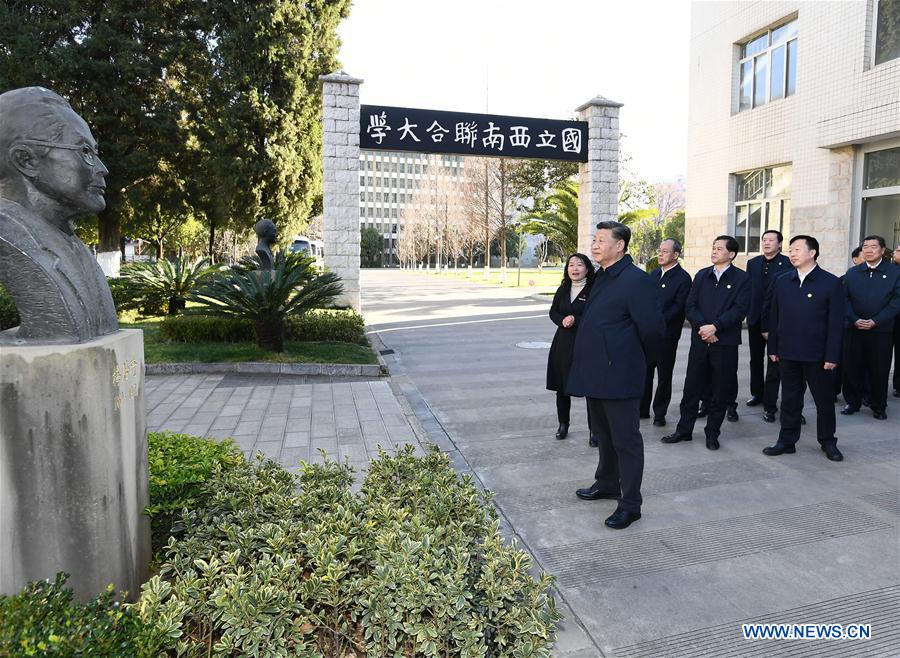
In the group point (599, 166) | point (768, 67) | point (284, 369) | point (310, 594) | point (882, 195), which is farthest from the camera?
point (599, 166)

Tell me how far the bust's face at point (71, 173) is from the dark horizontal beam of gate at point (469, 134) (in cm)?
1175

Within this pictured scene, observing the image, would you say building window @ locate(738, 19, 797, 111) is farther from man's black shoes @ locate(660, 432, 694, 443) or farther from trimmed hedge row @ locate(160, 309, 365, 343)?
man's black shoes @ locate(660, 432, 694, 443)

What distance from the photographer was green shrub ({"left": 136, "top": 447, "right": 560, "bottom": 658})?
2.18 meters

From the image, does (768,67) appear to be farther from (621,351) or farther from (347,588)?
(347,588)

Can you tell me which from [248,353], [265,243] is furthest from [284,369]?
[265,243]

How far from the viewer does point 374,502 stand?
A: 3164 mm

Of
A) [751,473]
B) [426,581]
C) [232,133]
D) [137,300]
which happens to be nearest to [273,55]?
Answer: [232,133]

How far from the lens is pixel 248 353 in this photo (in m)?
9.31

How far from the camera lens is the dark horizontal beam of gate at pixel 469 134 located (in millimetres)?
13875

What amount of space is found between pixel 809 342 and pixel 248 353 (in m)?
7.27

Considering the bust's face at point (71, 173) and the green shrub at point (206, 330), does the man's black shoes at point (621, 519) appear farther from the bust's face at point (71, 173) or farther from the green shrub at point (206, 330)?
the green shrub at point (206, 330)

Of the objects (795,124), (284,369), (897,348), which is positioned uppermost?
(795,124)

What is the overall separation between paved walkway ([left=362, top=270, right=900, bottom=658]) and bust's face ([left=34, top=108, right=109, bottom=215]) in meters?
2.77

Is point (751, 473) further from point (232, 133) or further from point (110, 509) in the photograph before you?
point (232, 133)
